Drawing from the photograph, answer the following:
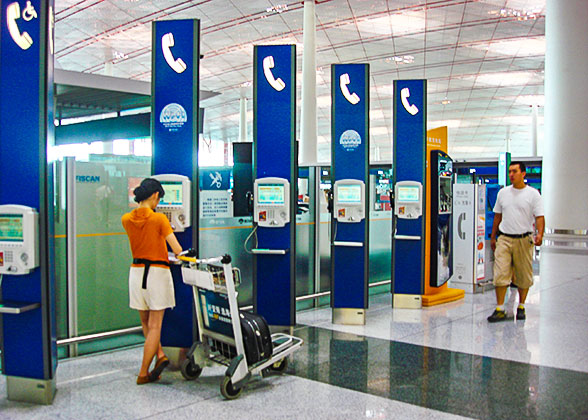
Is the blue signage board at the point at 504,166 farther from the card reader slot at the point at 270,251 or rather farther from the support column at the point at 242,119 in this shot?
the support column at the point at 242,119

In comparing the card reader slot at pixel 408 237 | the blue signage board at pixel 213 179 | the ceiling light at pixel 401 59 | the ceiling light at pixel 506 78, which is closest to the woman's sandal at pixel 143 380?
the blue signage board at pixel 213 179

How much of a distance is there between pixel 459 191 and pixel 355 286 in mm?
2516

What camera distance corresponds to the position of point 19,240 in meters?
3.22

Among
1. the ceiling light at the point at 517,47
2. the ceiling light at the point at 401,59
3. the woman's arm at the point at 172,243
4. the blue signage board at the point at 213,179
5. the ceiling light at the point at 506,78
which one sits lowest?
the woman's arm at the point at 172,243

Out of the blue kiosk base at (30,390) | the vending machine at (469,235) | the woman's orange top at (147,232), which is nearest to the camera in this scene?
the blue kiosk base at (30,390)

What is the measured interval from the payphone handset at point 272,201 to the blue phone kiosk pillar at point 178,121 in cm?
85

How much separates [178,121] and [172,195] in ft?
1.92

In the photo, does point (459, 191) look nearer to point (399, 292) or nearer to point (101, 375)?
point (399, 292)

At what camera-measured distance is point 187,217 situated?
406 cm

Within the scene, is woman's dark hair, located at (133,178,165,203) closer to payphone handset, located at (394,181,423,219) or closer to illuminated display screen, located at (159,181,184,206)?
illuminated display screen, located at (159,181,184,206)

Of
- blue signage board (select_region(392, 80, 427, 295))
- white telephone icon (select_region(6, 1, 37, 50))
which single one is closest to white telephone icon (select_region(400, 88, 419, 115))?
blue signage board (select_region(392, 80, 427, 295))

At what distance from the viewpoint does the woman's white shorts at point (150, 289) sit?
3.64 m

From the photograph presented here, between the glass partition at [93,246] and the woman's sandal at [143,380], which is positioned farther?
the glass partition at [93,246]

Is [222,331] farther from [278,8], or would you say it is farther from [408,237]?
[278,8]
